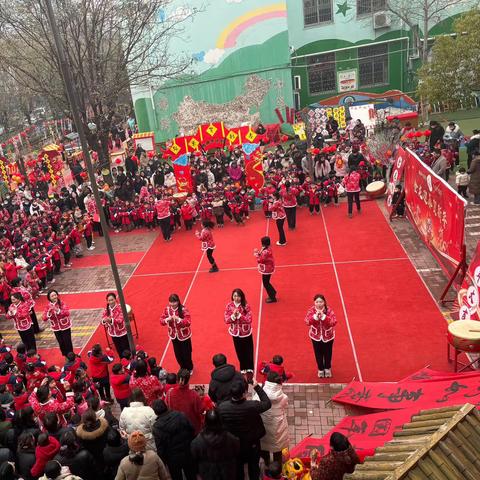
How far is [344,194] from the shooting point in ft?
56.2

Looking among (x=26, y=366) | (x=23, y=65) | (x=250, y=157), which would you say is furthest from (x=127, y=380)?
(x=23, y=65)

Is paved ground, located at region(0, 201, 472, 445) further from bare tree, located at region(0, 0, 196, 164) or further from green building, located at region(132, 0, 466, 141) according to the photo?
green building, located at region(132, 0, 466, 141)

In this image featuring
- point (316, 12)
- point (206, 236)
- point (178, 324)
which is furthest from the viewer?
point (316, 12)

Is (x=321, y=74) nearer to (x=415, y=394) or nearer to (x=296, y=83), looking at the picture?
(x=296, y=83)

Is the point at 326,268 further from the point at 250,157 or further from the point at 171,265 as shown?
the point at 250,157

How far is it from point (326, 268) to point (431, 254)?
262cm

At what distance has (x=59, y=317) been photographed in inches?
358

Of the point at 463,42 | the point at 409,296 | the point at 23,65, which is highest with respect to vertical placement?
the point at 23,65

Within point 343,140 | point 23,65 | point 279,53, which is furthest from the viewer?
point 279,53

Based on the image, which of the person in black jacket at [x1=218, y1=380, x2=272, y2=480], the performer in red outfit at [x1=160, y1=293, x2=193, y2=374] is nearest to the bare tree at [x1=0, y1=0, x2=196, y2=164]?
the performer in red outfit at [x1=160, y1=293, x2=193, y2=374]

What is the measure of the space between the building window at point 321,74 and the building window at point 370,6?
2.80 meters

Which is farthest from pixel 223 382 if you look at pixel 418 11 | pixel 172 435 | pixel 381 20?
pixel 418 11

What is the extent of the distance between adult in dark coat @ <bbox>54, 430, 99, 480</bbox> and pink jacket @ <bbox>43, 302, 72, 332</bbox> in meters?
4.36

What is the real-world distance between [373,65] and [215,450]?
28205mm
